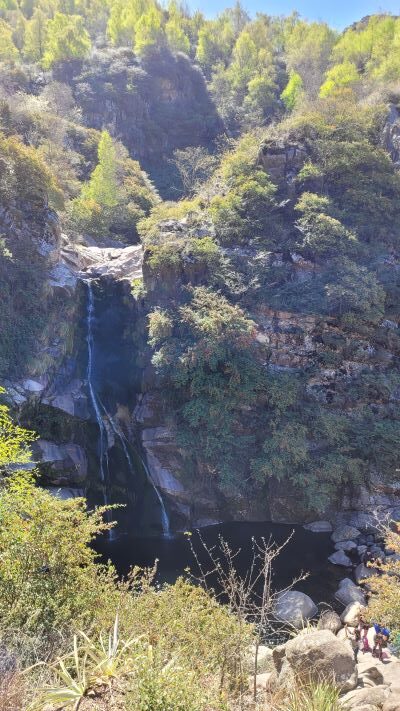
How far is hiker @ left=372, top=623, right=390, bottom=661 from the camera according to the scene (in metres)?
11.2

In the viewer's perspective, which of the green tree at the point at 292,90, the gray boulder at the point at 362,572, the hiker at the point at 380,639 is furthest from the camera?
the green tree at the point at 292,90

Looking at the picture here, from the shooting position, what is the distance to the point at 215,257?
957 inches

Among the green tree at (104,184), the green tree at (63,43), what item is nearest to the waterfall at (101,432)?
the green tree at (104,184)

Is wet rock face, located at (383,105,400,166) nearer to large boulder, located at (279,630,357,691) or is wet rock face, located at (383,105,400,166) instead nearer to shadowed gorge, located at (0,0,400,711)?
shadowed gorge, located at (0,0,400,711)

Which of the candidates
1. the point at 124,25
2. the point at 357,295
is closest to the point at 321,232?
the point at 357,295

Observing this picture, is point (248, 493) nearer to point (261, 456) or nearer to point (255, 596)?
point (261, 456)

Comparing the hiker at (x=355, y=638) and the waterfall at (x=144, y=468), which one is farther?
the waterfall at (x=144, y=468)

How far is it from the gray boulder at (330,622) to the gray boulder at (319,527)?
6.42 meters

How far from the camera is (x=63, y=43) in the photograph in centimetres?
4803

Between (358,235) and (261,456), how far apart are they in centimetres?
1430

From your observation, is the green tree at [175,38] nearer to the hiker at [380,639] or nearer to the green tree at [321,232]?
the green tree at [321,232]

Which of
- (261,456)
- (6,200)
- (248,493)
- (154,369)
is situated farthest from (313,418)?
(6,200)

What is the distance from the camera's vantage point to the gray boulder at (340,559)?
17422 mm

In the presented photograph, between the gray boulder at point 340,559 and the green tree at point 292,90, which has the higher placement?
the green tree at point 292,90
